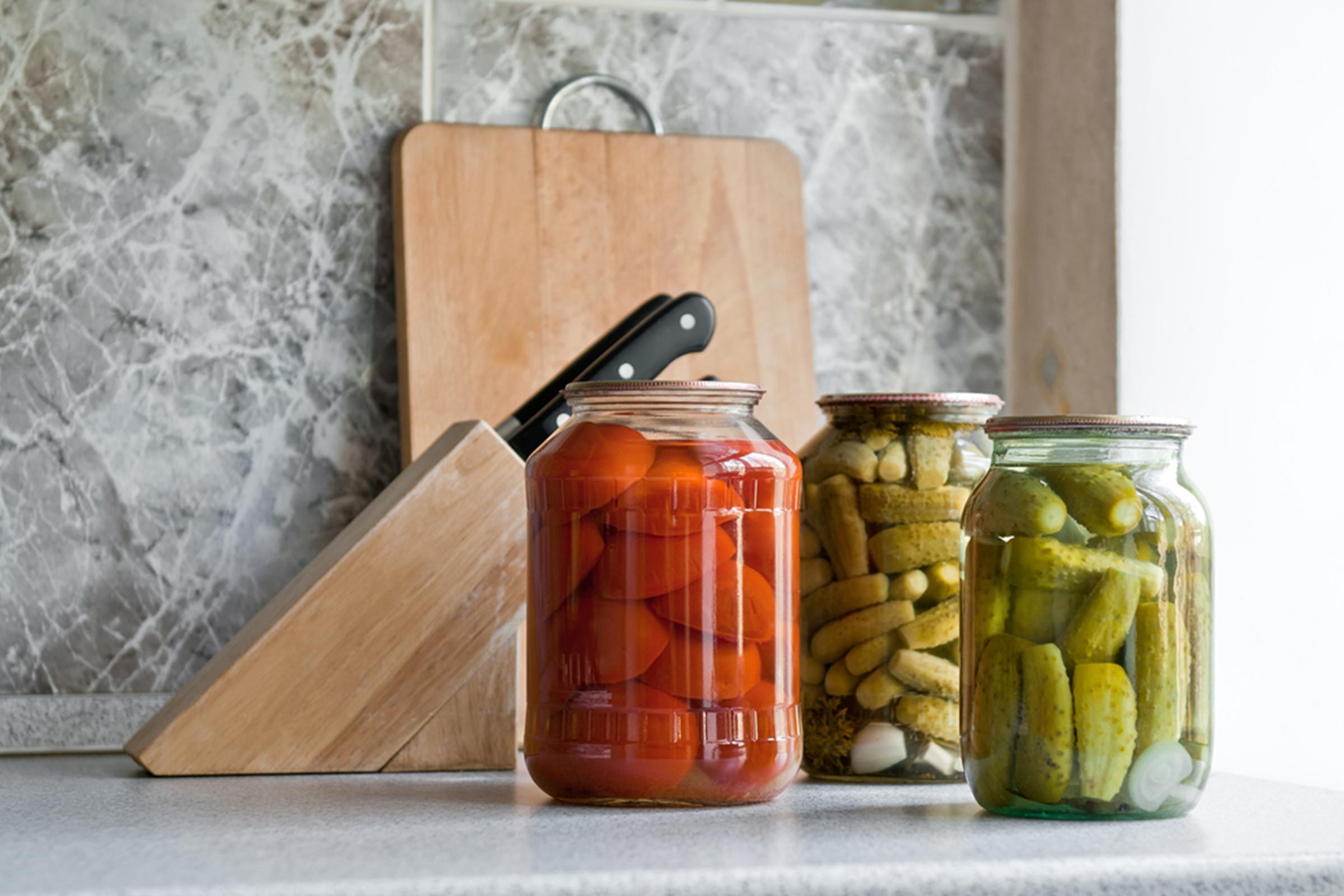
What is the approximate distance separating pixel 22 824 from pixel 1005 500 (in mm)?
546

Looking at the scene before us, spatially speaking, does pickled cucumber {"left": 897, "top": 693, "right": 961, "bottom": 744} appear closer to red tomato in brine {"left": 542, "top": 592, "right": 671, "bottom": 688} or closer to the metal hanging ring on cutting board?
red tomato in brine {"left": 542, "top": 592, "right": 671, "bottom": 688}

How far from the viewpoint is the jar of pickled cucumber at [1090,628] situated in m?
0.72

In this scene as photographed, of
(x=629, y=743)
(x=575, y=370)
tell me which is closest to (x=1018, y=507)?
(x=629, y=743)

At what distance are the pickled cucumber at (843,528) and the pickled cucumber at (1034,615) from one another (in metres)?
0.14

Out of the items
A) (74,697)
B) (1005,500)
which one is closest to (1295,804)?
(1005,500)

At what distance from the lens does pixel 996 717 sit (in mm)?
735

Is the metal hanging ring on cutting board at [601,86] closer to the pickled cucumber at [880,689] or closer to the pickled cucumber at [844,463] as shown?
the pickled cucumber at [844,463]

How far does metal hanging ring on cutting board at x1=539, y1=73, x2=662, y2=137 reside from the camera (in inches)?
47.9

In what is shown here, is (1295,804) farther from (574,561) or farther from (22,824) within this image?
(22,824)

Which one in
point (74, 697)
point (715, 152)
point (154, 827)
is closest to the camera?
point (154, 827)

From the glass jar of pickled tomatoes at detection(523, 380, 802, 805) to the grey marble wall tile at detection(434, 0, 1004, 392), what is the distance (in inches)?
20.5

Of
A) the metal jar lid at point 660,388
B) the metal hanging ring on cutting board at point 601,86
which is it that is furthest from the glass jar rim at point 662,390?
the metal hanging ring on cutting board at point 601,86

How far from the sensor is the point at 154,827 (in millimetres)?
704

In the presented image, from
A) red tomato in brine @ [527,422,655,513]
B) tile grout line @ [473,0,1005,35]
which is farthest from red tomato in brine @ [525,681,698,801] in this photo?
tile grout line @ [473,0,1005,35]
